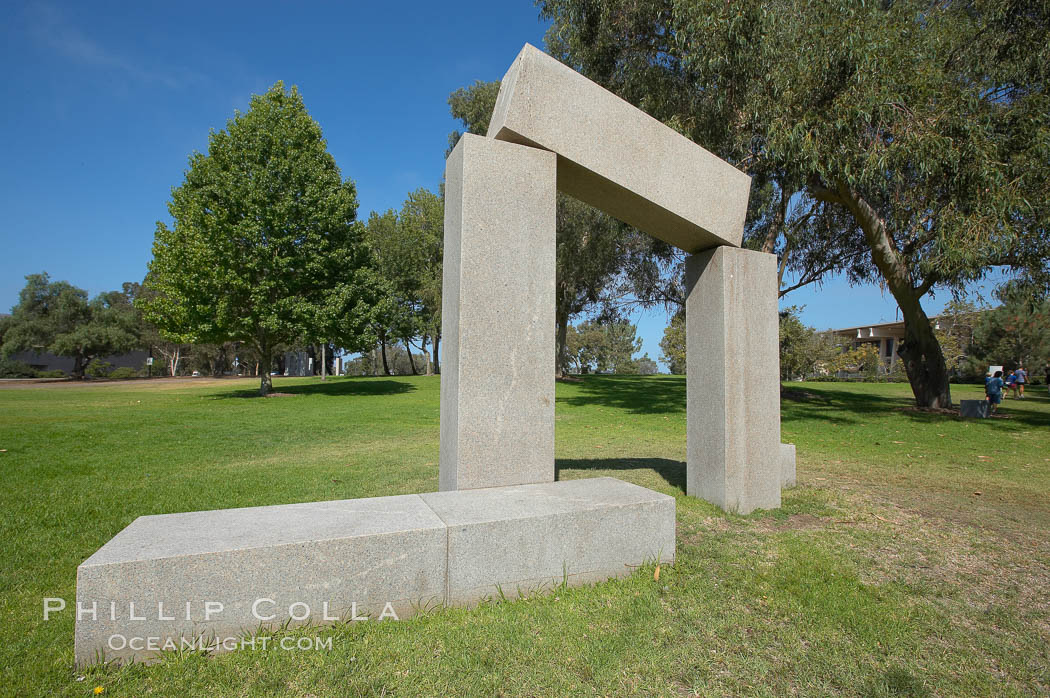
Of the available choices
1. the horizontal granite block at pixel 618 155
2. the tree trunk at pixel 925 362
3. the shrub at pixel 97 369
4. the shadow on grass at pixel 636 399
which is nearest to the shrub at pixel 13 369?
the shrub at pixel 97 369

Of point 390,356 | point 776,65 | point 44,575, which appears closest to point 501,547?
point 44,575

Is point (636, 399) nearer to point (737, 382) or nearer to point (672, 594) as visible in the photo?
point (737, 382)

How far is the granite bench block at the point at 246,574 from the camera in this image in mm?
2416

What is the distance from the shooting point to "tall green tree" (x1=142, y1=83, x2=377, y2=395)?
19.8 metres

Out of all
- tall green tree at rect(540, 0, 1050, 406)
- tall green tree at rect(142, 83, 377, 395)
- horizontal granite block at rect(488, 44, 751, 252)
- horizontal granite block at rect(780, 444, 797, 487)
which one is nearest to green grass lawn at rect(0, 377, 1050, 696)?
horizontal granite block at rect(780, 444, 797, 487)

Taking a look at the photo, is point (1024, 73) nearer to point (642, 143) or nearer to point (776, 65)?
point (776, 65)

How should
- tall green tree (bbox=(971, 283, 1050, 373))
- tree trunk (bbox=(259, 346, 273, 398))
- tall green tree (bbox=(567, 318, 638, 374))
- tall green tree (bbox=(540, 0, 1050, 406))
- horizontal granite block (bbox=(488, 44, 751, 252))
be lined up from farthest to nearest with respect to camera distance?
1. tall green tree (bbox=(567, 318, 638, 374))
2. tall green tree (bbox=(971, 283, 1050, 373))
3. tree trunk (bbox=(259, 346, 273, 398))
4. tall green tree (bbox=(540, 0, 1050, 406))
5. horizontal granite block (bbox=(488, 44, 751, 252))

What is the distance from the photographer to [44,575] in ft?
11.5

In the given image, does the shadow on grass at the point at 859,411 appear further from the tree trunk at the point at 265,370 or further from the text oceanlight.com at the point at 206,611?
the tree trunk at the point at 265,370

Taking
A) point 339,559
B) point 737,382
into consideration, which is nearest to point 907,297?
point 737,382

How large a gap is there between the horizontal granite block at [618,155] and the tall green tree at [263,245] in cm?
1794

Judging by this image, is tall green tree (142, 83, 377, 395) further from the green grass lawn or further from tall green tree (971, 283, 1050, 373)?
tall green tree (971, 283, 1050, 373)

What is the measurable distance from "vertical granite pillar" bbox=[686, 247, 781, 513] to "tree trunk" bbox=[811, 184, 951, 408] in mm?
10225

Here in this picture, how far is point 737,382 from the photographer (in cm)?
501
